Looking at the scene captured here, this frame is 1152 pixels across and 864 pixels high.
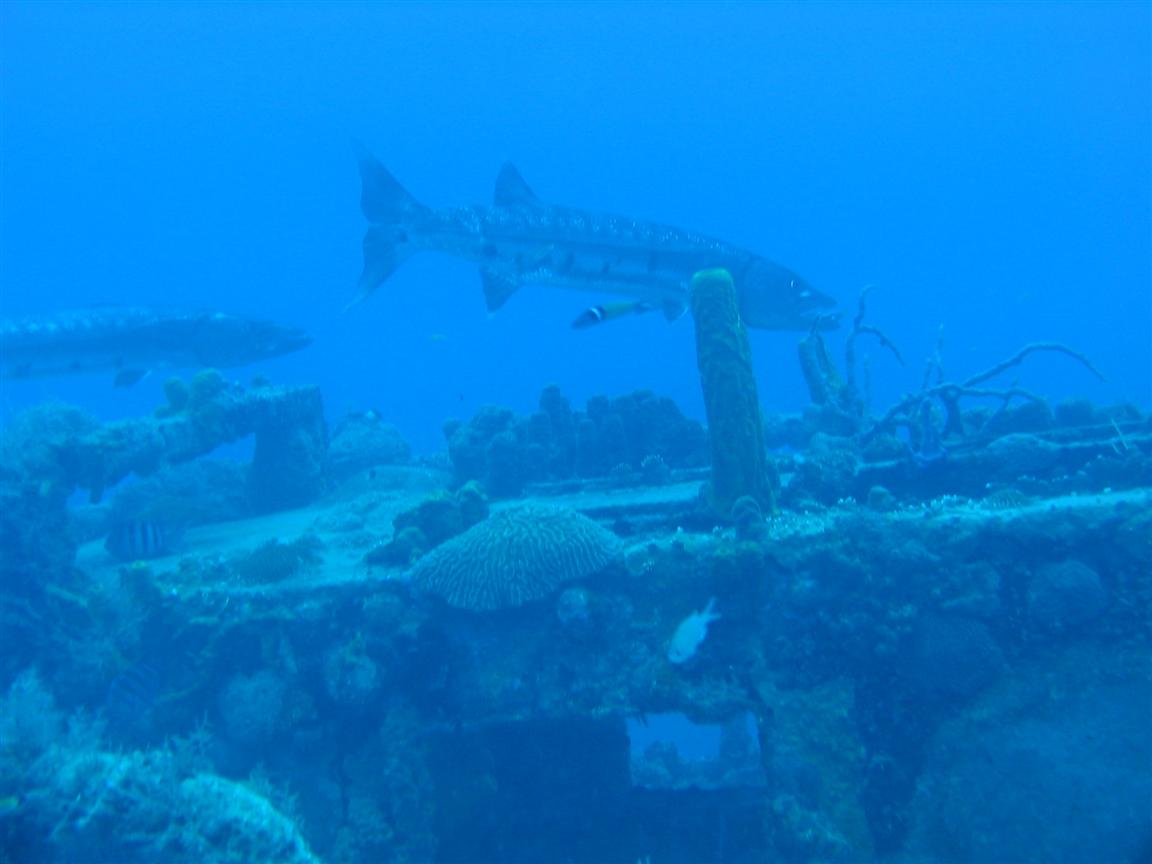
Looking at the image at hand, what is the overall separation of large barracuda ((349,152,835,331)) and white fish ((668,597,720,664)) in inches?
166

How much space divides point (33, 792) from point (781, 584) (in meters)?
5.31

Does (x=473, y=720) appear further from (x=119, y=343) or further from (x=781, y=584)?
(x=119, y=343)

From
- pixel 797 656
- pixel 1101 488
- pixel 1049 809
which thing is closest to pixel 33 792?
pixel 797 656

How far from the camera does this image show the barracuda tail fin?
9.57 meters

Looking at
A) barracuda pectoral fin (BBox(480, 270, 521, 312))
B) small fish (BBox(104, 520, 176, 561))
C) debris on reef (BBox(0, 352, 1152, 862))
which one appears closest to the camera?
debris on reef (BBox(0, 352, 1152, 862))

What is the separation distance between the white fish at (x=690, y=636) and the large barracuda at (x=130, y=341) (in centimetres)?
865

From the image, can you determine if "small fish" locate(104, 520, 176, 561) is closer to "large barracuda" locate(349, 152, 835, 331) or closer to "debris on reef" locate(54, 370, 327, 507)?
"debris on reef" locate(54, 370, 327, 507)

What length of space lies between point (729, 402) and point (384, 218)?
5.08m

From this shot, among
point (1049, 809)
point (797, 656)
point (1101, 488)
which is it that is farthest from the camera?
point (1101, 488)

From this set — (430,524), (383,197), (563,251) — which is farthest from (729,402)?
(383,197)

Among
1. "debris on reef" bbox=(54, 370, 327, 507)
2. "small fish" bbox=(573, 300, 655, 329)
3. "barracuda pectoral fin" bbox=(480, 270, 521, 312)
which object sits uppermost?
"barracuda pectoral fin" bbox=(480, 270, 521, 312)

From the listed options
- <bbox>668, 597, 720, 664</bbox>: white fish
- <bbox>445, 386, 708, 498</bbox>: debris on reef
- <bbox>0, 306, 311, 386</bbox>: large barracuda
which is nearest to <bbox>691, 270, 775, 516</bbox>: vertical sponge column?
<bbox>668, 597, 720, 664</bbox>: white fish

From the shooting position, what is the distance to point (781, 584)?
6.61m

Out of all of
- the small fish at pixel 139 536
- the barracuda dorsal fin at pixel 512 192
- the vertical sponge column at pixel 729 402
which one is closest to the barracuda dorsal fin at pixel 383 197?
the barracuda dorsal fin at pixel 512 192
